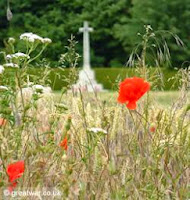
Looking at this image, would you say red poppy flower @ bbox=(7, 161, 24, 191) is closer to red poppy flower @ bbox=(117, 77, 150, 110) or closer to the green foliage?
red poppy flower @ bbox=(117, 77, 150, 110)

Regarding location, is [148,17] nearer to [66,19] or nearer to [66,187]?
[66,19]

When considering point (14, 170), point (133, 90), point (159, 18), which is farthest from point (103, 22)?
point (14, 170)

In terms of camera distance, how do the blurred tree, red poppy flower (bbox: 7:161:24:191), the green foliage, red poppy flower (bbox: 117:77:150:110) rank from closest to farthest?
red poppy flower (bbox: 7:161:24:191)
red poppy flower (bbox: 117:77:150:110)
the blurred tree
the green foliage

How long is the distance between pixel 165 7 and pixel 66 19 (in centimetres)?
491

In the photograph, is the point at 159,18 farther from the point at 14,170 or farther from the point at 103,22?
the point at 14,170

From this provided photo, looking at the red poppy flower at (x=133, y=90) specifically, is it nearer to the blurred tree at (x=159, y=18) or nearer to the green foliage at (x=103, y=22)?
the green foliage at (x=103, y=22)

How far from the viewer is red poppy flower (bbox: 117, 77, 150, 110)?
2174 mm

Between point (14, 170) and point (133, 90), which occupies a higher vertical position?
point (133, 90)

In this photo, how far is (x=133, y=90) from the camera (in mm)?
2184

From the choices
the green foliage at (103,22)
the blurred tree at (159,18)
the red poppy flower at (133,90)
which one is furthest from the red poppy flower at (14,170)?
the blurred tree at (159,18)

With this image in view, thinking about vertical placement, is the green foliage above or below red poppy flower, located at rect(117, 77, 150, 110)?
above

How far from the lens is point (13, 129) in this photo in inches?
91.4

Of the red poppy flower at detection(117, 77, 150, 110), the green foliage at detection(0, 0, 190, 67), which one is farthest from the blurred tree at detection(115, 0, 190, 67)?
the red poppy flower at detection(117, 77, 150, 110)

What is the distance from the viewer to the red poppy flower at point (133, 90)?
2174mm
